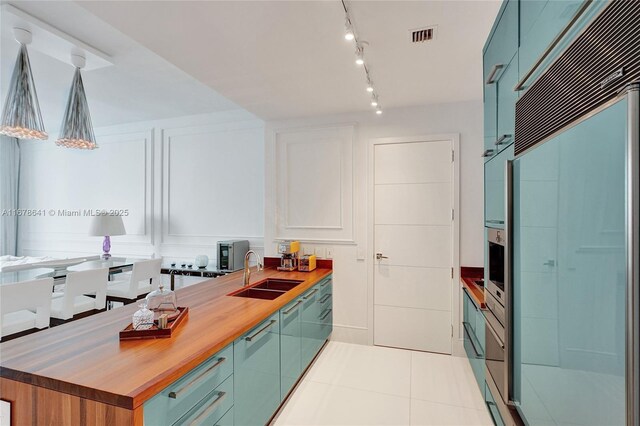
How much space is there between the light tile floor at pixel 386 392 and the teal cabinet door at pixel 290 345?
0.19 meters

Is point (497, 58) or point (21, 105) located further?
point (21, 105)

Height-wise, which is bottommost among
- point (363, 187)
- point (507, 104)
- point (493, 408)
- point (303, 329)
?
point (493, 408)

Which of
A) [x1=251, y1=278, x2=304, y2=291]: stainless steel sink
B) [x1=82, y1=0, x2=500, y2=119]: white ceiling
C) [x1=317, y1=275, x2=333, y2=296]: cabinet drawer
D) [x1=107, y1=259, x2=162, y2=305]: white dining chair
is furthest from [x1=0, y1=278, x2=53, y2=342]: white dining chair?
[x1=317, y1=275, x2=333, y2=296]: cabinet drawer

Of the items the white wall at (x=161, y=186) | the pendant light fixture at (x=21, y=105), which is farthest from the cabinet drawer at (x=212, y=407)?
the pendant light fixture at (x=21, y=105)

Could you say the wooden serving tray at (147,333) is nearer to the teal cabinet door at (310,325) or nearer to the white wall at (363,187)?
the teal cabinet door at (310,325)

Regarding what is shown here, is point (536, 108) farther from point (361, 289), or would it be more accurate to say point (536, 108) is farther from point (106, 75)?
point (106, 75)

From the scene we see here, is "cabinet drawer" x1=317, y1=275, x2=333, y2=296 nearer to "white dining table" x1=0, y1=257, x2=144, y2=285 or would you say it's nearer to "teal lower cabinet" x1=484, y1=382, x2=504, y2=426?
"teal lower cabinet" x1=484, y1=382, x2=504, y2=426

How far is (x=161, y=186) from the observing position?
4.46m

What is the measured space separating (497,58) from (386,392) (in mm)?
2491

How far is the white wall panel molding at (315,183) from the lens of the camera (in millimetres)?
3389

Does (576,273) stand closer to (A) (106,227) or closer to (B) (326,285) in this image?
(B) (326,285)

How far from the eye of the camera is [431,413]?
85.8 inches

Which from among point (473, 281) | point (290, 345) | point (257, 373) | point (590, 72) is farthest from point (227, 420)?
point (473, 281)

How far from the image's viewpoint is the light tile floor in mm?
2123
